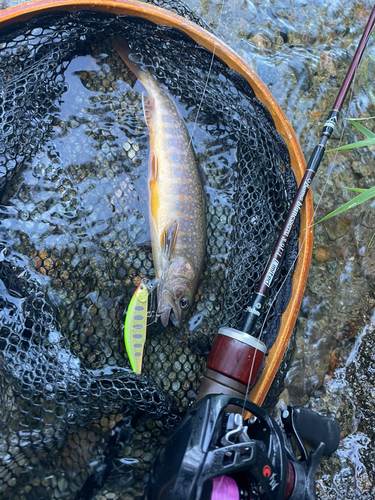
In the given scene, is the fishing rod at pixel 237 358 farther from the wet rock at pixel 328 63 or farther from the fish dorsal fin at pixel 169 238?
the wet rock at pixel 328 63

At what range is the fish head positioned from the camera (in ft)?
7.57

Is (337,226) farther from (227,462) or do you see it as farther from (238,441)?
(227,462)

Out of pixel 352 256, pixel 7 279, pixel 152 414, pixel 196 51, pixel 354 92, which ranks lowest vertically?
pixel 152 414

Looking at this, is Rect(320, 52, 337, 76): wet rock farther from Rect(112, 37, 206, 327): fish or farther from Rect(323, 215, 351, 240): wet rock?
Rect(112, 37, 206, 327): fish

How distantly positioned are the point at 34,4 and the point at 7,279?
1446 millimetres

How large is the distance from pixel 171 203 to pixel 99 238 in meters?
0.51

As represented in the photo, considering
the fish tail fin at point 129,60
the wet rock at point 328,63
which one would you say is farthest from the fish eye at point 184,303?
the wet rock at point 328,63

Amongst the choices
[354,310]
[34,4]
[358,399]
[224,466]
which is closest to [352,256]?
[354,310]

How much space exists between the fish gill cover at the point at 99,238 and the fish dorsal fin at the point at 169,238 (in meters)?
0.15

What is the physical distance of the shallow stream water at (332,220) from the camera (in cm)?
249

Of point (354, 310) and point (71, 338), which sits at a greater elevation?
point (354, 310)

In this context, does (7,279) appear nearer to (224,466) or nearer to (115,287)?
(115,287)

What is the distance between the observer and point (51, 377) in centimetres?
196

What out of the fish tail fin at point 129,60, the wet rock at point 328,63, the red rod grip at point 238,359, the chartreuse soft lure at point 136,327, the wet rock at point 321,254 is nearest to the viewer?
the red rod grip at point 238,359
